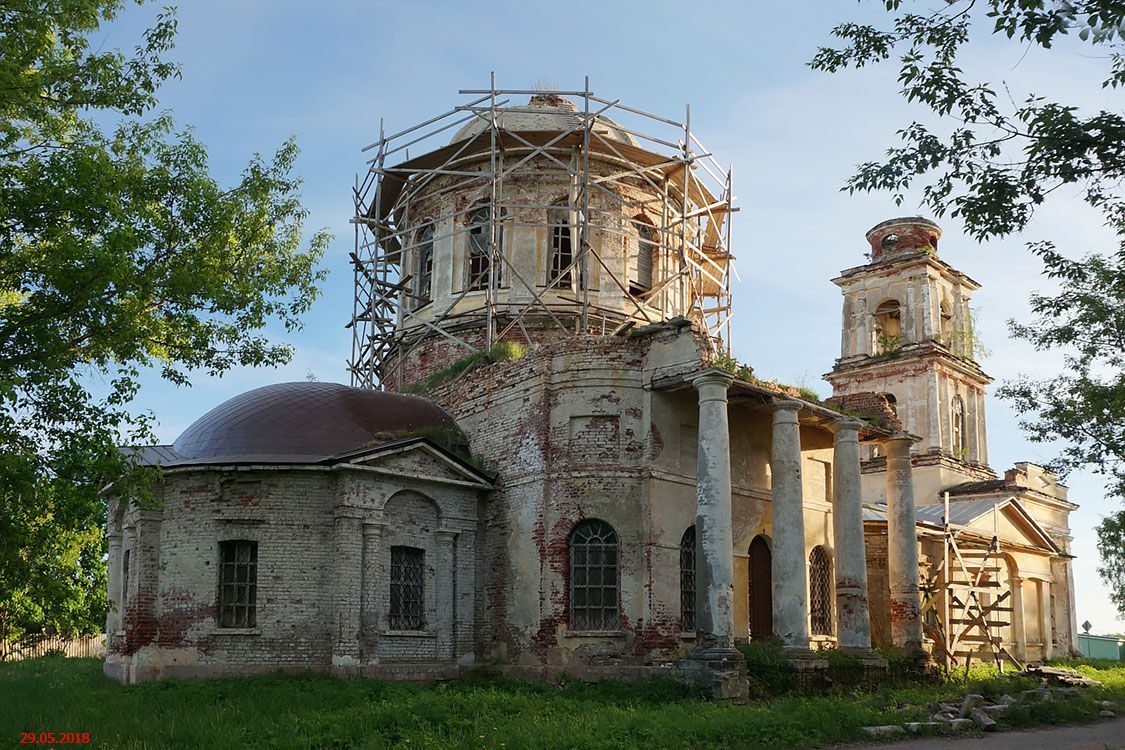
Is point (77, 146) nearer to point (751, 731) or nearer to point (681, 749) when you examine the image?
point (681, 749)

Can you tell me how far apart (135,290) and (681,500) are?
9.70 meters

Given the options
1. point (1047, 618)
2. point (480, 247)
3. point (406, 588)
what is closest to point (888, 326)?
point (1047, 618)

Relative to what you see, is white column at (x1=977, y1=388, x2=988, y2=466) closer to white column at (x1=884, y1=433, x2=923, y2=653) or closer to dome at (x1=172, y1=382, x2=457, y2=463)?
white column at (x1=884, y1=433, x2=923, y2=653)

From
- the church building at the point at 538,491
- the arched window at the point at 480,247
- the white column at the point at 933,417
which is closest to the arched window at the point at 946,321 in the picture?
the white column at the point at 933,417

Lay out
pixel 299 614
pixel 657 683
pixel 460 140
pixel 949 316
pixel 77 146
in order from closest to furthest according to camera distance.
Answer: pixel 77 146
pixel 657 683
pixel 299 614
pixel 460 140
pixel 949 316

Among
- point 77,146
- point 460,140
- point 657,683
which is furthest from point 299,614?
point 460,140

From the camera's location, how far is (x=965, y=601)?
25516 millimetres

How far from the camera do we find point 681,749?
37.6ft

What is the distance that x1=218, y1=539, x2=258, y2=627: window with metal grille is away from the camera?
17125 mm

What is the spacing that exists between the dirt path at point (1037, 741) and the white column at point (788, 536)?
3.85 metres

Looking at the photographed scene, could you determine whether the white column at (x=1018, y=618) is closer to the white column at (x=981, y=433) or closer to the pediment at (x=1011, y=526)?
the pediment at (x=1011, y=526)

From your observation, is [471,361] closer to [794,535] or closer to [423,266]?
[423,266]

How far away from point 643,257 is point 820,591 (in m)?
8.26

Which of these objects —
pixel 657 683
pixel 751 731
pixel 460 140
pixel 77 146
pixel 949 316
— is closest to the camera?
pixel 77 146
